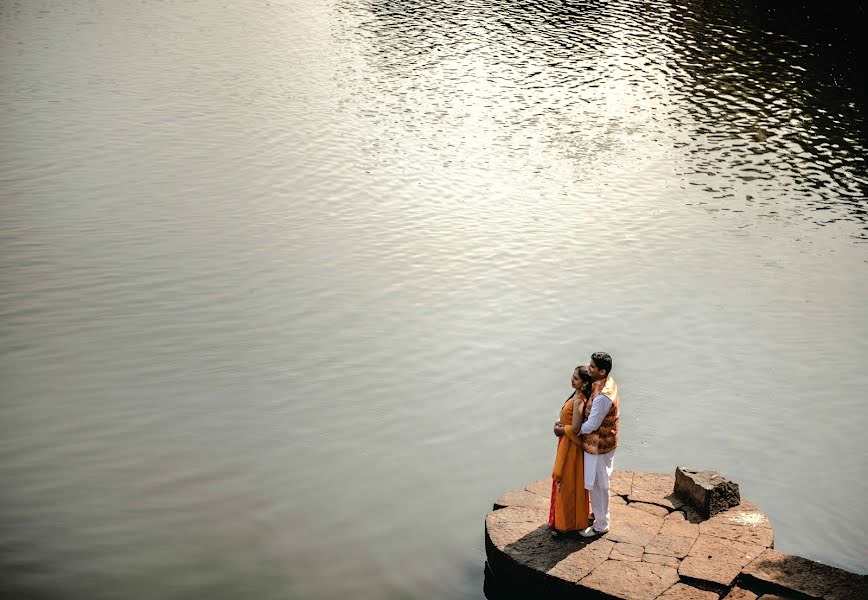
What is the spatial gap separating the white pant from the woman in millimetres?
59

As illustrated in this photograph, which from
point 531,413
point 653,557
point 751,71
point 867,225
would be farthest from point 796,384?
point 751,71

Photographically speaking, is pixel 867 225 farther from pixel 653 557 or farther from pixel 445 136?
pixel 653 557

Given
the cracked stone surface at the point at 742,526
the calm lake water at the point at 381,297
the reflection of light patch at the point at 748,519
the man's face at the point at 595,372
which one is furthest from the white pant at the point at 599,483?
the calm lake water at the point at 381,297

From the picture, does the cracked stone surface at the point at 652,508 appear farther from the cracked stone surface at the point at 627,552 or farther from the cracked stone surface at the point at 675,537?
the cracked stone surface at the point at 627,552

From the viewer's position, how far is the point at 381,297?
1345 cm

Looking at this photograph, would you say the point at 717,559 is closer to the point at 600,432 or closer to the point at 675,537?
the point at 675,537

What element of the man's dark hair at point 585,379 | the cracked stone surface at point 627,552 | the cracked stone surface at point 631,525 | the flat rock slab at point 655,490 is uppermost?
the man's dark hair at point 585,379

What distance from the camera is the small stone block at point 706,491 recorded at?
8164 mm

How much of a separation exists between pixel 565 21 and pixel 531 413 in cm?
2077

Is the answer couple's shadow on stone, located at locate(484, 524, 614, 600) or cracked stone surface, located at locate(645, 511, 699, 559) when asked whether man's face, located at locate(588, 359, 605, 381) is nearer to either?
couple's shadow on stone, located at locate(484, 524, 614, 600)

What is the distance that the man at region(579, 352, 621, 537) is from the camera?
24.2ft

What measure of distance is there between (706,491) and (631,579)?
49.7 inches

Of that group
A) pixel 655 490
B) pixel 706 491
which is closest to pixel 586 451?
pixel 706 491

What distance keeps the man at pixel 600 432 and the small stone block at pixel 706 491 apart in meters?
1.00
